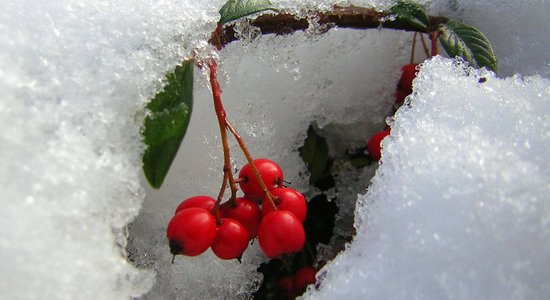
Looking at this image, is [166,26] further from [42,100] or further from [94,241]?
[94,241]

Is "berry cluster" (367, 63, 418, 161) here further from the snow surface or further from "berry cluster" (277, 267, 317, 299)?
"berry cluster" (277, 267, 317, 299)

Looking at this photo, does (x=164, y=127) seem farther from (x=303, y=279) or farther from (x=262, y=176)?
(x=303, y=279)

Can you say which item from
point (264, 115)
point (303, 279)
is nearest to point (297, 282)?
point (303, 279)

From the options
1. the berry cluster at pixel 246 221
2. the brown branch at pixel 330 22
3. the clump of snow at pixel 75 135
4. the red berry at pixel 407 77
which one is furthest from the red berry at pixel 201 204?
the red berry at pixel 407 77

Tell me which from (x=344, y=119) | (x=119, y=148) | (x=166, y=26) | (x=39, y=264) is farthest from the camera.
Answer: (x=344, y=119)

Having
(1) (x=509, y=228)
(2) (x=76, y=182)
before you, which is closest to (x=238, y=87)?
(2) (x=76, y=182)

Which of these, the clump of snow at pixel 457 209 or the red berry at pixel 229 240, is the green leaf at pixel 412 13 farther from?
the red berry at pixel 229 240
